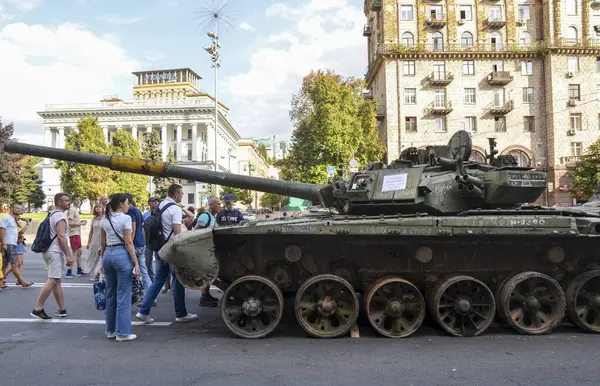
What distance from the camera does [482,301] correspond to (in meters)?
6.39

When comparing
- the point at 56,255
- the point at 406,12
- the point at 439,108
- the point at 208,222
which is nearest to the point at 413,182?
the point at 208,222

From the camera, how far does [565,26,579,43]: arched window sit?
40344mm

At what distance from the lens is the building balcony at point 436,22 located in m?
40.4

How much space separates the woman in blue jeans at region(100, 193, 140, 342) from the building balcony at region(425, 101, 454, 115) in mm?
37109

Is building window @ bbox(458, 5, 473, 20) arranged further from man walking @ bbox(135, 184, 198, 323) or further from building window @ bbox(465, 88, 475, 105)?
man walking @ bbox(135, 184, 198, 323)

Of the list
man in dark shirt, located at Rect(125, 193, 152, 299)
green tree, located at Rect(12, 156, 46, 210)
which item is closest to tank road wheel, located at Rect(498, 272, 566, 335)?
man in dark shirt, located at Rect(125, 193, 152, 299)

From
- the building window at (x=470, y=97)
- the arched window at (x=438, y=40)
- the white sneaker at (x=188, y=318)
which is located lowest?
the white sneaker at (x=188, y=318)

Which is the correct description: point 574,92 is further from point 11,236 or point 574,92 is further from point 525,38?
point 11,236

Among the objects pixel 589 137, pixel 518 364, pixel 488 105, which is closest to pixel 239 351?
pixel 518 364

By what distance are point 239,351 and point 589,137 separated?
139 feet

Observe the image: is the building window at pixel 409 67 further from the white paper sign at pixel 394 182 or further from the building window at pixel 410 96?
the white paper sign at pixel 394 182

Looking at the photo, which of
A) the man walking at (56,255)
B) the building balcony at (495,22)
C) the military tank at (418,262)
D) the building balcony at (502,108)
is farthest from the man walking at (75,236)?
the building balcony at (495,22)

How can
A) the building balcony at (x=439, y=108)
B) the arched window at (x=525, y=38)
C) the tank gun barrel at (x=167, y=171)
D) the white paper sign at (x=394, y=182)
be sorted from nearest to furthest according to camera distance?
the white paper sign at (x=394, y=182) < the tank gun barrel at (x=167, y=171) < the building balcony at (x=439, y=108) < the arched window at (x=525, y=38)

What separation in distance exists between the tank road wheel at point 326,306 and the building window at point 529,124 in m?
39.4
